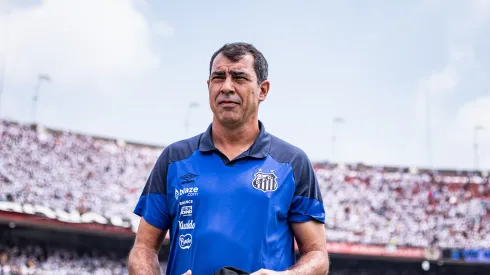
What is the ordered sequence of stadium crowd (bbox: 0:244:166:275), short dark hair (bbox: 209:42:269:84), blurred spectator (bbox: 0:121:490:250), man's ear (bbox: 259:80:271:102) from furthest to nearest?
blurred spectator (bbox: 0:121:490:250)
stadium crowd (bbox: 0:244:166:275)
man's ear (bbox: 259:80:271:102)
short dark hair (bbox: 209:42:269:84)

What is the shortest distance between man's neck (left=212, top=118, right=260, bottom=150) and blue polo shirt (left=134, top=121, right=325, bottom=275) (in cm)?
4

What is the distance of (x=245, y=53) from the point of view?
3367 mm

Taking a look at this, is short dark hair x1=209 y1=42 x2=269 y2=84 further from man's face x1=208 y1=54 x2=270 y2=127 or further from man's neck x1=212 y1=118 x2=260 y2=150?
man's neck x1=212 y1=118 x2=260 y2=150

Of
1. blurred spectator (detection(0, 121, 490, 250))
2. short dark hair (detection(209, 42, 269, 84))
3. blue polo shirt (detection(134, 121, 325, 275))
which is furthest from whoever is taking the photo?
blurred spectator (detection(0, 121, 490, 250))

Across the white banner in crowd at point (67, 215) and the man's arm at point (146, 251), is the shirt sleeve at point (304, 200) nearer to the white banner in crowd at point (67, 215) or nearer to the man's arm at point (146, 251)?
the man's arm at point (146, 251)

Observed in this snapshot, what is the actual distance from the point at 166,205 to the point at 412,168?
141 feet

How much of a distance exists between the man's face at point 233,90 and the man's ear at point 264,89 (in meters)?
0.07

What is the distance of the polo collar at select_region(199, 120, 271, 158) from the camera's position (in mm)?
3344

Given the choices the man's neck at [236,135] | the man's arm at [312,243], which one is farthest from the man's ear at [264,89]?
the man's arm at [312,243]

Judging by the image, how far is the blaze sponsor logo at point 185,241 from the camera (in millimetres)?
3195

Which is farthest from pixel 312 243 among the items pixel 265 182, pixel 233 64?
pixel 233 64

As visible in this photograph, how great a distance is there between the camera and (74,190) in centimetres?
3503

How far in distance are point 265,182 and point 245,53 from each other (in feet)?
2.26

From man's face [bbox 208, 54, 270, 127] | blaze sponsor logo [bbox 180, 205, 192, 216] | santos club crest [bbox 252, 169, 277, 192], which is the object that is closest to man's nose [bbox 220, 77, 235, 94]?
man's face [bbox 208, 54, 270, 127]
